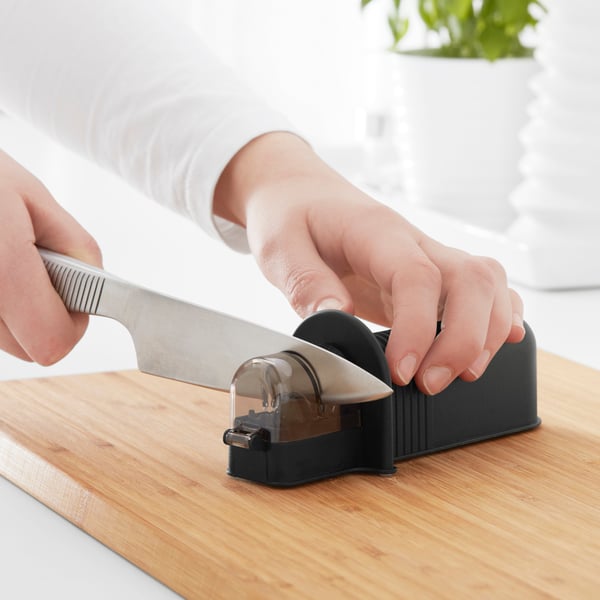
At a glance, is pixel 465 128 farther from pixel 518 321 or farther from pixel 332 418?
pixel 332 418

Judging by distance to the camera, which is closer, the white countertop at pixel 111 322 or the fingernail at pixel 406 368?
the white countertop at pixel 111 322

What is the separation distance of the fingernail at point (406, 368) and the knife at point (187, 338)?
3 centimetres

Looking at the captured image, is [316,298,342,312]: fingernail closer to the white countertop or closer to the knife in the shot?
the knife

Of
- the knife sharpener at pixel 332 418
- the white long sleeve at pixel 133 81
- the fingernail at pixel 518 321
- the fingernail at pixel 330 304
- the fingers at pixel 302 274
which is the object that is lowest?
the knife sharpener at pixel 332 418

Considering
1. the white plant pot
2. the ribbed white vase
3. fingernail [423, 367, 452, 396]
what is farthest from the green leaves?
fingernail [423, 367, 452, 396]

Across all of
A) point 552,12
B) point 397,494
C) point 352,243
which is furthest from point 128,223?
point 397,494

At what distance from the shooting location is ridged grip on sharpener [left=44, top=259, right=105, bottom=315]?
0.86m

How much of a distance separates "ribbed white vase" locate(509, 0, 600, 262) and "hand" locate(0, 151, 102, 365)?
2.41ft

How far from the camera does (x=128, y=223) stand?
181 centimetres

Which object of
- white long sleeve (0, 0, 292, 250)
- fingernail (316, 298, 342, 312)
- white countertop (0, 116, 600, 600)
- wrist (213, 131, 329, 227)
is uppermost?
white long sleeve (0, 0, 292, 250)

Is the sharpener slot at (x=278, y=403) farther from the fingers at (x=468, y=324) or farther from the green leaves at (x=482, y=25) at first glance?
the green leaves at (x=482, y=25)

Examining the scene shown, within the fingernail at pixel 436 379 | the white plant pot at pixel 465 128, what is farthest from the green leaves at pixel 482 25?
the fingernail at pixel 436 379

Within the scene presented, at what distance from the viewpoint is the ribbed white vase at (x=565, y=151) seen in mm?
1431

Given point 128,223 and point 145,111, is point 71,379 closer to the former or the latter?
point 145,111
